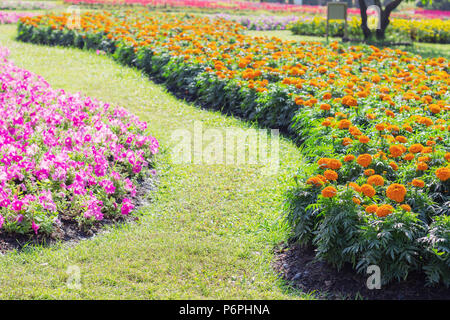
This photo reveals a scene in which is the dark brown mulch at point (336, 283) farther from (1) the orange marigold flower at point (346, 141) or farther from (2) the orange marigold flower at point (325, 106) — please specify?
(2) the orange marigold flower at point (325, 106)

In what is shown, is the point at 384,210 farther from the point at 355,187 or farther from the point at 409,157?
the point at 409,157

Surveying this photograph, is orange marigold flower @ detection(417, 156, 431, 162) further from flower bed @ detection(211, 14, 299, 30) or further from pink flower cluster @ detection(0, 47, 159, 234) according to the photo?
flower bed @ detection(211, 14, 299, 30)

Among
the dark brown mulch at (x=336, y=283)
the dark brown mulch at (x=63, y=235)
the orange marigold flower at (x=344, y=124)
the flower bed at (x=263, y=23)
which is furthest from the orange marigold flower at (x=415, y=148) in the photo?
the flower bed at (x=263, y=23)

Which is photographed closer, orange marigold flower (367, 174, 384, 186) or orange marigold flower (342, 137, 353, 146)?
orange marigold flower (367, 174, 384, 186)

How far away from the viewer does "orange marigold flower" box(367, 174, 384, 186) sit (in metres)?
4.12

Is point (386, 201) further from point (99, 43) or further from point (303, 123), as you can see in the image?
point (99, 43)

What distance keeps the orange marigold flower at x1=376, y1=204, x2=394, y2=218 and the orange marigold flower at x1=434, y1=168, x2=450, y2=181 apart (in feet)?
2.14

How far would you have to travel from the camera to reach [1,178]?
15.9 ft

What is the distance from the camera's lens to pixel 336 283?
3914mm

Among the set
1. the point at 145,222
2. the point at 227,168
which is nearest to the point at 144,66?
the point at 227,168

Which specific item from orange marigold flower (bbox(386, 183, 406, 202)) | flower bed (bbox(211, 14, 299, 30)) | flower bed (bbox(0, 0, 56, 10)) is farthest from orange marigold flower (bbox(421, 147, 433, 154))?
flower bed (bbox(0, 0, 56, 10))

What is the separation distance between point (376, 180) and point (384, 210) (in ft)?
1.54

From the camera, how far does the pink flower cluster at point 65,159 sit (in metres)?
4.71

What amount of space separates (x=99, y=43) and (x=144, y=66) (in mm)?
2914
